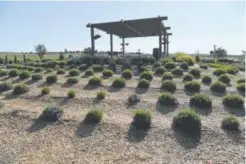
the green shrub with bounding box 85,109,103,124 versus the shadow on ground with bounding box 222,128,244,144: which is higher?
the green shrub with bounding box 85,109,103,124

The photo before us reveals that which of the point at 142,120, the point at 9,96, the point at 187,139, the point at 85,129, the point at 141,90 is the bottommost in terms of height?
the point at 187,139

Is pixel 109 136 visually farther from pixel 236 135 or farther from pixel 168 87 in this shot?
pixel 168 87

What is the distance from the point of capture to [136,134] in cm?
749

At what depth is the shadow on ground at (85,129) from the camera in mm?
7543

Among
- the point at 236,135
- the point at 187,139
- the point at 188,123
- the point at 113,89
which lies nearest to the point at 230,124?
the point at 236,135

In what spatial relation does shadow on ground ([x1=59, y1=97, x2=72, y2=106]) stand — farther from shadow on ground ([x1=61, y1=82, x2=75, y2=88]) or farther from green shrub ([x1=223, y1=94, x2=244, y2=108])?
green shrub ([x1=223, y1=94, x2=244, y2=108])

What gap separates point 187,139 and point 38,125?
14.7ft

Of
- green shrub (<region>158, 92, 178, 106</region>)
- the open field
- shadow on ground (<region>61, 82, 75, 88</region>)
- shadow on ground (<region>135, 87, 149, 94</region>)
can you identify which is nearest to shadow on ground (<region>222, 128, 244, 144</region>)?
the open field

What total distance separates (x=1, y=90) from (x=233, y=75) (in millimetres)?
12944

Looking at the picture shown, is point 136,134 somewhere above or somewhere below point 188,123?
below

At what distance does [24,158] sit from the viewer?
21.0ft

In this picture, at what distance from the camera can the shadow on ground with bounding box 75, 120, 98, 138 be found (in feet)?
24.7

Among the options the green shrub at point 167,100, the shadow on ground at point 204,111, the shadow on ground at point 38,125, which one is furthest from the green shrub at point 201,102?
the shadow on ground at point 38,125

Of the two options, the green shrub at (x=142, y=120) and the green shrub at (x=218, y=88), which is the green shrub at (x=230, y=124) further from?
the green shrub at (x=218, y=88)
